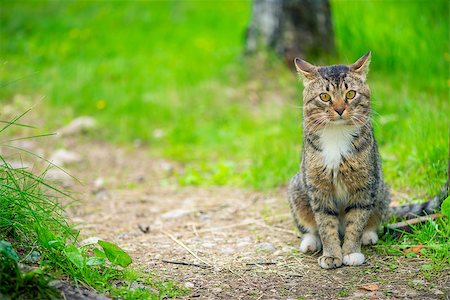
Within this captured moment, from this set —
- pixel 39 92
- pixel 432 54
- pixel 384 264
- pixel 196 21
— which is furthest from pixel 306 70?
pixel 196 21

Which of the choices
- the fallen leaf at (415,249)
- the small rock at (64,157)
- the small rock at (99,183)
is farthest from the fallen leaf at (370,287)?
the small rock at (64,157)

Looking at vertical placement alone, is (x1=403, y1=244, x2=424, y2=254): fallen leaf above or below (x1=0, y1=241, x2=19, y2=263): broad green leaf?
below

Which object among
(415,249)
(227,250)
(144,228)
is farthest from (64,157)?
(415,249)

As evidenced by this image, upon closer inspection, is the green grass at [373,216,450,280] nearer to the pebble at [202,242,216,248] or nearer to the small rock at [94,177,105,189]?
the pebble at [202,242,216,248]

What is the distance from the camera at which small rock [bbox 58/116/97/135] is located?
22.2ft

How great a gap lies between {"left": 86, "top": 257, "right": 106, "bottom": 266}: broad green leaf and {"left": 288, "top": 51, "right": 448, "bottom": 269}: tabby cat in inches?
52.7

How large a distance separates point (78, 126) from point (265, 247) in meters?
3.59

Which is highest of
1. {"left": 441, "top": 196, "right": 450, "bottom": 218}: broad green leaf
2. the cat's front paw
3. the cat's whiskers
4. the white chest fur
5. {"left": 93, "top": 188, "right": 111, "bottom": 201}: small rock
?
the cat's whiskers

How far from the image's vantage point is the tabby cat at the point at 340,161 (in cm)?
365

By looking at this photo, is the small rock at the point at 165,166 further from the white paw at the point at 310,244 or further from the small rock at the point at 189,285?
the small rock at the point at 189,285

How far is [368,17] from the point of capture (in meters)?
8.21

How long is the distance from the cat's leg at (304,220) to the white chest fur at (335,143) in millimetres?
404

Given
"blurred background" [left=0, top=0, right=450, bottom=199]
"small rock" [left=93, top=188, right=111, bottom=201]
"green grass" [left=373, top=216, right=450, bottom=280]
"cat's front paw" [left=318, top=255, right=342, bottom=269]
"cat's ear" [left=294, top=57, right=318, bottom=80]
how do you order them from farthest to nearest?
"blurred background" [left=0, top=0, right=450, bottom=199], "small rock" [left=93, top=188, right=111, bottom=201], "cat's ear" [left=294, top=57, right=318, bottom=80], "cat's front paw" [left=318, top=255, right=342, bottom=269], "green grass" [left=373, top=216, right=450, bottom=280]

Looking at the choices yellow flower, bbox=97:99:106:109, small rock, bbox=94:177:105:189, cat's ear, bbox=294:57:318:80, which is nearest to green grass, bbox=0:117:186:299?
cat's ear, bbox=294:57:318:80
